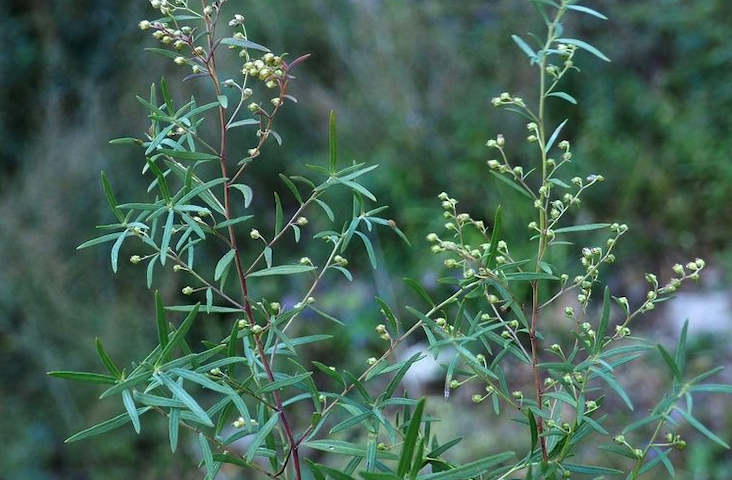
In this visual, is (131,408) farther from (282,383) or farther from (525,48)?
(525,48)

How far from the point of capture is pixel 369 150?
375 centimetres

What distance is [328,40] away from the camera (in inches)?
155

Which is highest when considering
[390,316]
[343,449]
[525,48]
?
[525,48]

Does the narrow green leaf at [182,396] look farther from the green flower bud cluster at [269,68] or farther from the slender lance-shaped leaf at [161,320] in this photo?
the green flower bud cluster at [269,68]

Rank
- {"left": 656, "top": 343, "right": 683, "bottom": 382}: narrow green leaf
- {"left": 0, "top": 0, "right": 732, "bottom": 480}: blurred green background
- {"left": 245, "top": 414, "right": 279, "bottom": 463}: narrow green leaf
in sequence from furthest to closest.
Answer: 1. {"left": 0, "top": 0, "right": 732, "bottom": 480}: blurred green background
2. {"left": 245, "top": 414, "right": 279, "bottom": 463}: narrow green leaf
3. {"left": 656, "top": 343, "right": 683, "bottom": 382}: narrow green leaf

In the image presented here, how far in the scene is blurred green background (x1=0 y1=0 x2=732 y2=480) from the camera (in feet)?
9.62

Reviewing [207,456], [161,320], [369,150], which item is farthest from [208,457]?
[369,150]

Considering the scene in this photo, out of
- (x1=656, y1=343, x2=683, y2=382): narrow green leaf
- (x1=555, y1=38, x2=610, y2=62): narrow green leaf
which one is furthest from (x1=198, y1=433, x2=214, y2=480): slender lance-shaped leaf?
(x1=555, y1=38, x2=610, y2=62): narrow green leaf

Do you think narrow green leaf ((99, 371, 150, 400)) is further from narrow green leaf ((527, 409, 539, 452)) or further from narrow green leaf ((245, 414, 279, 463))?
narrow green leaf ((527, 409, 539, 452))

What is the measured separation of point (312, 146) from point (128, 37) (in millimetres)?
1031

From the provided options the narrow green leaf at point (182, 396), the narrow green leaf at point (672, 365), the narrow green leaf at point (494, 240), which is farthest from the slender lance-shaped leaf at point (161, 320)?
the narrow green leaf at point (672, 365)

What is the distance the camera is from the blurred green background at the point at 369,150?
9.62 ft

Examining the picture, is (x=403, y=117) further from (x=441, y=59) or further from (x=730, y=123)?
(x=730, y=123)

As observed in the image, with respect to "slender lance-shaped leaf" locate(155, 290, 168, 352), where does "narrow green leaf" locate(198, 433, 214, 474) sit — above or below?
below
